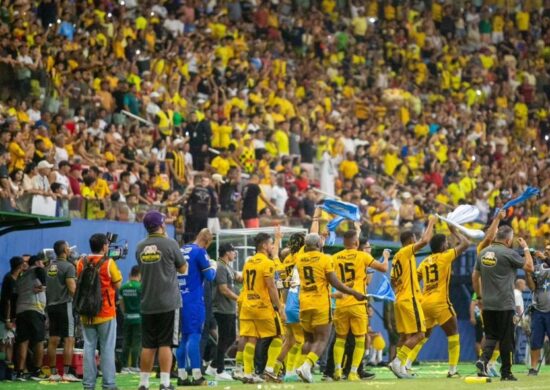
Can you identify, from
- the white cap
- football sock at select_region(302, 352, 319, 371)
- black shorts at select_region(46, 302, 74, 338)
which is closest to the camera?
football sock at select_region(302, 352, 319, 371)

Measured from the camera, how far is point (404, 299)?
1956 centimetres

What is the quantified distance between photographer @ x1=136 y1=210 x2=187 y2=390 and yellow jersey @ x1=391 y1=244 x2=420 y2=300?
5364 mm

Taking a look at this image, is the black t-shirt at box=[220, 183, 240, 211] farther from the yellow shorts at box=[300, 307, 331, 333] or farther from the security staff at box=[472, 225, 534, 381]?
the security staff at box=[472, 225, 534, 381]

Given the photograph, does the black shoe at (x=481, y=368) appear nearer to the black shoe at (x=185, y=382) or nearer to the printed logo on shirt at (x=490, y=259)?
the printed logo on shirt at (x=490, y=259)

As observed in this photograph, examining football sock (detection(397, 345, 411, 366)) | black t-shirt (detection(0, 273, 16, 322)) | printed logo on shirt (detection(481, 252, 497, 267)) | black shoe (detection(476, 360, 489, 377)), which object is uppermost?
printed logo on shirt (detection(481, 252, 497, 267))

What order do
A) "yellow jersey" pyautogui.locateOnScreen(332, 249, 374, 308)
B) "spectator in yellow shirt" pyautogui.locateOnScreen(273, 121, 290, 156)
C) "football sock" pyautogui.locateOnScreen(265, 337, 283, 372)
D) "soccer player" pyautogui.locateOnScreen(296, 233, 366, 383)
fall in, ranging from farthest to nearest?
"spectator in yellow shirt" pyautogui.locateOnScreen(273, 121, 290, 156), "yellow jersey" pyautogui.locateOnScreen(332, 249, 374, 308), "football sock" pyautogui.locateOnScreen(265, 337, 283, 372), "soccer player" pyautogui.locateOnScreen(296, 233, 366, 383)

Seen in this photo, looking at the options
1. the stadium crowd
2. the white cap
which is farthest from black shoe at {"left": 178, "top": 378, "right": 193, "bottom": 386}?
the white cap

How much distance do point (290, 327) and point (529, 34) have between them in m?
29.1

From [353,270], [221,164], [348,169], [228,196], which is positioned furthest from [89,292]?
[348,169]

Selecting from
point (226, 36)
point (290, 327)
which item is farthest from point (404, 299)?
point (226, 36)

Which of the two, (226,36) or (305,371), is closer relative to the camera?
(305,371)

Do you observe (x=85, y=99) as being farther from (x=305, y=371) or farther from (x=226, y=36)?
(x=305, y=371)

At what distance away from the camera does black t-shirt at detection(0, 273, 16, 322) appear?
20.7 meters

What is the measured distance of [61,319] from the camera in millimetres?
19781
